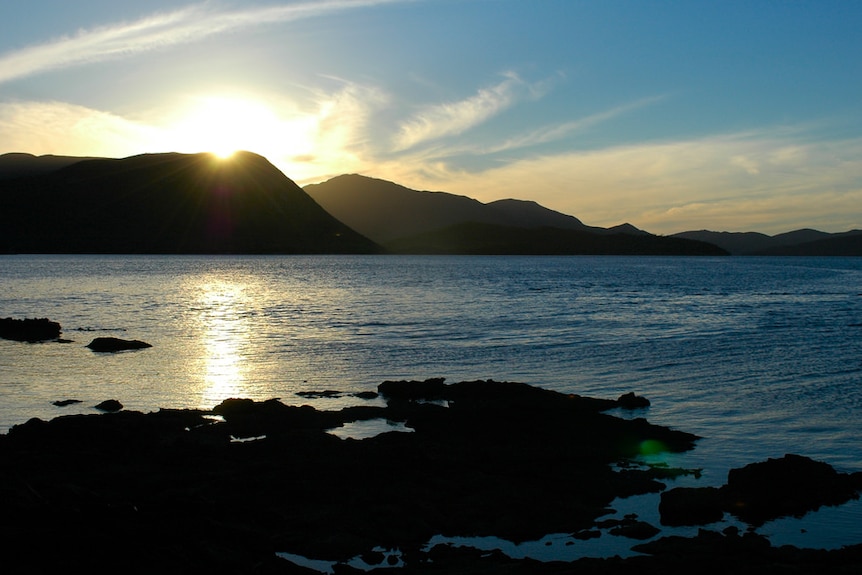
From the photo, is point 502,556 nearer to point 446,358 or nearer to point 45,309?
point 446,358

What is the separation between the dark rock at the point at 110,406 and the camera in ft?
76.4

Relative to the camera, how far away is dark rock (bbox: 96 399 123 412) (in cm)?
2327

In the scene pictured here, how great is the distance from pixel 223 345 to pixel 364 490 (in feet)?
95.0

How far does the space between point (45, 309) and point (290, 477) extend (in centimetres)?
5858

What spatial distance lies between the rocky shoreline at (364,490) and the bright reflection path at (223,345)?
19.3 feet

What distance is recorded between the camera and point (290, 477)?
627 inches

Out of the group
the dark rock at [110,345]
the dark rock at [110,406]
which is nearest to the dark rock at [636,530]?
the dark rock at [110,406]

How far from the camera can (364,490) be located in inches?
597

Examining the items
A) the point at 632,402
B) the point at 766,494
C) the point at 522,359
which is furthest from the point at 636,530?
the point at 522,359

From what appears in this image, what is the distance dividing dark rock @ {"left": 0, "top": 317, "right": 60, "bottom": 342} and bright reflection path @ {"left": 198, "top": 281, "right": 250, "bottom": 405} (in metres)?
9.00

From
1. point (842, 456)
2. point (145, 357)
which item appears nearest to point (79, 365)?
point (145, 357)

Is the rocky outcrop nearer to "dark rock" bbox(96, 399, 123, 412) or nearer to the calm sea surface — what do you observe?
the calm sea surface

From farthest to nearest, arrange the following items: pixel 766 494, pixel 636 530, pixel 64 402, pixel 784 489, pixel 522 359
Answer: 1. pixel 522 359
2. pixel 64 402
3. pixel 784 489
4. pixel 766 494
5. pixel 636 530

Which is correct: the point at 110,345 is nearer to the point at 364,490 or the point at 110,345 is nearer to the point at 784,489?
the point at 364,490
